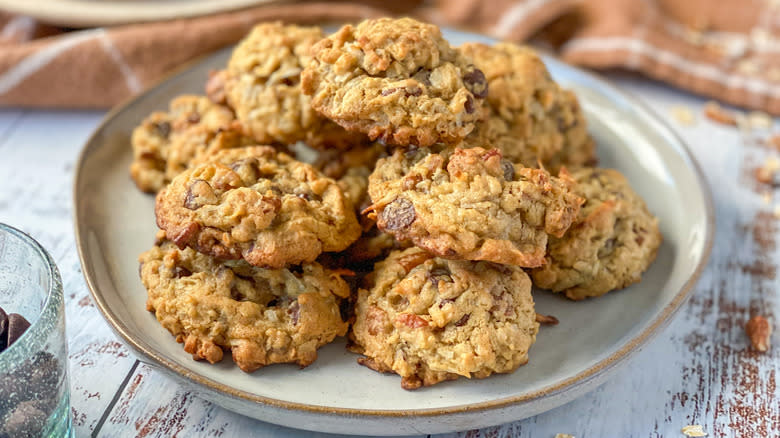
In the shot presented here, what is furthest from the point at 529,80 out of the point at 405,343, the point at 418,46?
the point at 405,343

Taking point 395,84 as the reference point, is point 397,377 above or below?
below

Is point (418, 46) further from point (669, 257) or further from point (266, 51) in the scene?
point (669, 257)

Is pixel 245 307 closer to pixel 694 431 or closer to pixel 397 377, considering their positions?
Answer: pixel 397 377

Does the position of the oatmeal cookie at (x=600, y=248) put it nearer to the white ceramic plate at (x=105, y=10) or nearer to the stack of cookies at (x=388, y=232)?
the stack of cookies at (x=388, y=232)

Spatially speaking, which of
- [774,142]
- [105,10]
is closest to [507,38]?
[774,142]

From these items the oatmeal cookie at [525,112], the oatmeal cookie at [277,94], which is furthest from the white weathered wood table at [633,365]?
the oatmeal cookie at [277,94]

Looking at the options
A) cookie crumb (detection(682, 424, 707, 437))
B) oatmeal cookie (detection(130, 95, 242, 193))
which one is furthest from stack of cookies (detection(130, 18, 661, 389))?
cookie crumb (detection(682, 424, 707, 437))

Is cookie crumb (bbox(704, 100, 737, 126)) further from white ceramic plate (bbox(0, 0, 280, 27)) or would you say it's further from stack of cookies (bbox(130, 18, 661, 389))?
white ceramic plate (bbox(0, 0, 280, 27))
